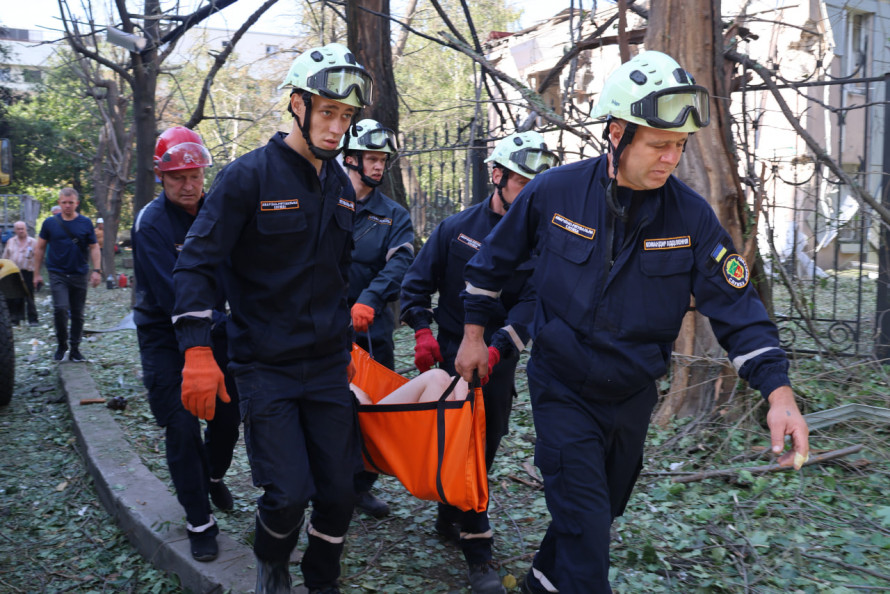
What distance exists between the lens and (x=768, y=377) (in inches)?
110

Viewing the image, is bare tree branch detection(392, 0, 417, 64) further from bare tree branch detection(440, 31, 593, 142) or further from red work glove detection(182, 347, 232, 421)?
red work glove detection(182, 347, 232, 421)

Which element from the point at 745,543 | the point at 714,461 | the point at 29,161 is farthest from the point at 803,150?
the point at 29,161

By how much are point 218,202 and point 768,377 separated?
6.98 ft

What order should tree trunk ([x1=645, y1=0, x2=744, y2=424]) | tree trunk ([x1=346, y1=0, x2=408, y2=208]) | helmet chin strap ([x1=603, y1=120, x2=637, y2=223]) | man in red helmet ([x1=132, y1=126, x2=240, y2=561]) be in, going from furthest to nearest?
tree trunk ([x1=346, y1=0, x2=408, y2=208]) → tree trunk ([x1=645, y1=0, x2=744, y2=424]) → man in red helmet ([x1=132, y1=126, x2=240, y2=561]) → helmet chin strap ([x1=603, y1=120, x2=637, y2=223])

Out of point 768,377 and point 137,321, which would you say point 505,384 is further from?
point 137,321

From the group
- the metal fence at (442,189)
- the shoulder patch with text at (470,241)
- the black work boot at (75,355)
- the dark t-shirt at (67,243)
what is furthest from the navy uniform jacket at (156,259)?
the dark t-shirt at (67,243)

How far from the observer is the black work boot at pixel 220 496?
4.83 meters

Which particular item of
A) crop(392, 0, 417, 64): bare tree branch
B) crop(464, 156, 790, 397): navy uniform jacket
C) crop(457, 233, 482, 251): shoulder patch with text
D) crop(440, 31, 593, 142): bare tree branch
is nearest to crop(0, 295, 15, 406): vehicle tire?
crop(440, 31, 593, 142): bare tree branch

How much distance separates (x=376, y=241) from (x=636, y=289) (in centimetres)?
232

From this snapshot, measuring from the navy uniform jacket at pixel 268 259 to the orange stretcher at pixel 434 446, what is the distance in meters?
0.43

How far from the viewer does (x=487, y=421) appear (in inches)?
164

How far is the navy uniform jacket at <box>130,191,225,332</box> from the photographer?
416 cm

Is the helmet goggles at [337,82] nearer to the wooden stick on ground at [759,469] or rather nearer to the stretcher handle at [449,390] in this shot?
the stretcher handle at [449,390]

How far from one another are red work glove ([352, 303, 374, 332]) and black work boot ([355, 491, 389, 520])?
104cm
